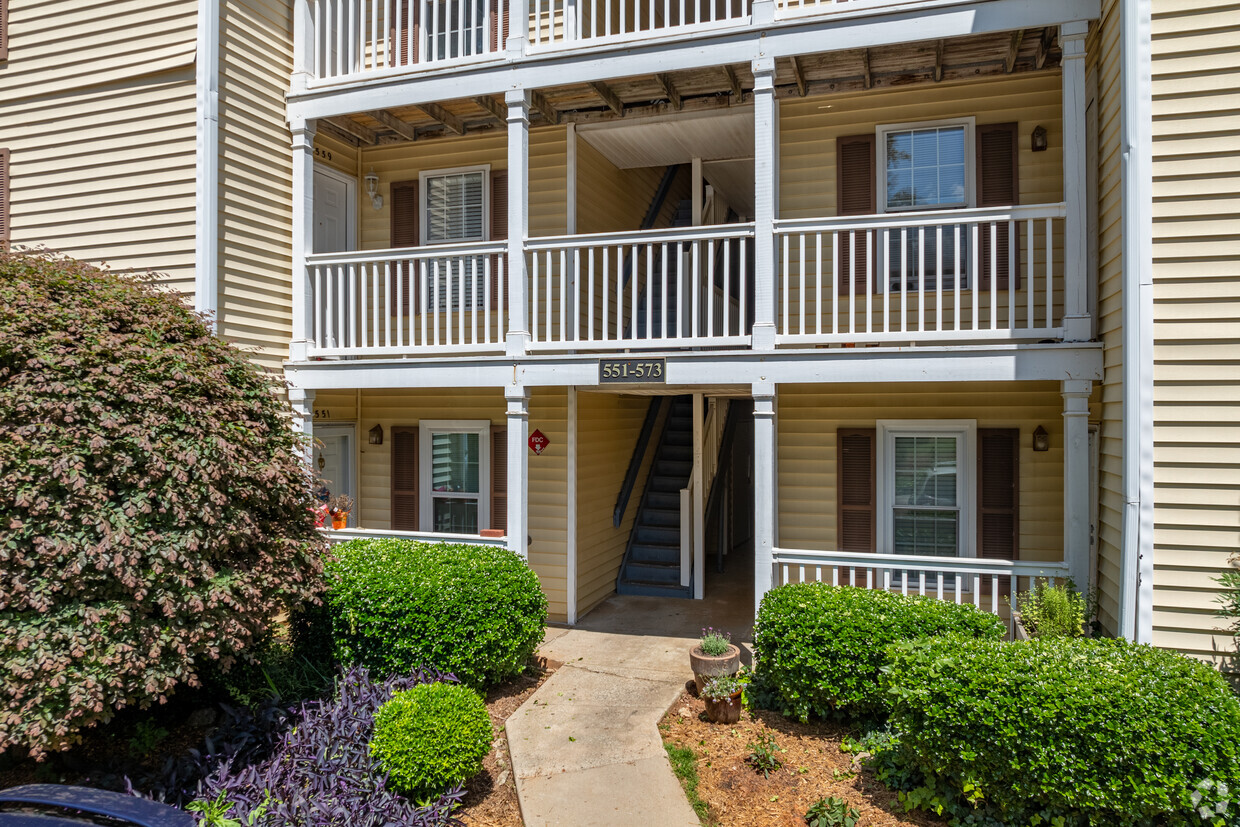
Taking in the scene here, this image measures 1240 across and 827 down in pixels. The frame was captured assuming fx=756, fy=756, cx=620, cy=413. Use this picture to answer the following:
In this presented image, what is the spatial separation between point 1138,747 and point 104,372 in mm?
6595

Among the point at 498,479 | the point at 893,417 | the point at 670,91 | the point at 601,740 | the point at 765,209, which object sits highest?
the point at 670,91

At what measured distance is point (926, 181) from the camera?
27.0 ft

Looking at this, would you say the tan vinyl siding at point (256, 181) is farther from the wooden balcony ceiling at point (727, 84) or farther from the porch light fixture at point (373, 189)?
the porch light fixture at point (373, 189)

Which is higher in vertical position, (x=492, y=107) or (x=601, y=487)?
(x=492, y=107)

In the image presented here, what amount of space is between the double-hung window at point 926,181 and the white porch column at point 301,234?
6465 mm

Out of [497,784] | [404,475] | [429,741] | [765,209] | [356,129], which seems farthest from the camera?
[404,475]

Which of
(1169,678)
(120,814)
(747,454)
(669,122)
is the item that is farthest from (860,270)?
(120,814)

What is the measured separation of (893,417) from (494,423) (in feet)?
16.1

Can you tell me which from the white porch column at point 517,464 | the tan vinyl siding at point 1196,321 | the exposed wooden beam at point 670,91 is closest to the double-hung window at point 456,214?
the white porch column at point 517,464

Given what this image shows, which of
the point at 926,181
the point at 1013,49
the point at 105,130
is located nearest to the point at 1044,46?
the point at 1013,49

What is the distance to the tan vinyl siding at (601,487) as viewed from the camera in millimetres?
9703

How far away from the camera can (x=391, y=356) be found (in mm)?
9680

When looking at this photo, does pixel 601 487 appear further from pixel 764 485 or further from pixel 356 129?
pixel 356 129

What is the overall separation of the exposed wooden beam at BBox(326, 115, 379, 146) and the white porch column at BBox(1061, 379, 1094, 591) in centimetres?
831
